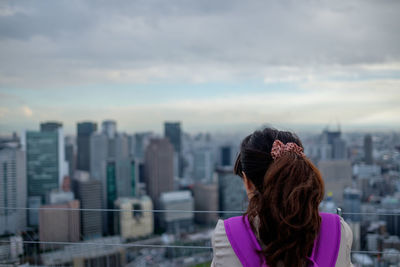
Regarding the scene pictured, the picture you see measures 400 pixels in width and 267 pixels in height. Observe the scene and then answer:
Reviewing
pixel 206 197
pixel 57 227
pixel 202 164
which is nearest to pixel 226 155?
pixel 202 164

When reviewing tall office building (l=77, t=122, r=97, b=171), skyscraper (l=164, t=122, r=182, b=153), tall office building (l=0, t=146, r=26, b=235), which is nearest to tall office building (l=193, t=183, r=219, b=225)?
tall office building (l=77, t=122, r=97, b=171)

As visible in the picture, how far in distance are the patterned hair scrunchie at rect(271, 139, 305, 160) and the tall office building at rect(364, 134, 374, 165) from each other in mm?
26876

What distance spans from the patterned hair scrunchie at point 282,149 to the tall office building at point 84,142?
94.3ft

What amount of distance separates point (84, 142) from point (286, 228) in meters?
30.5

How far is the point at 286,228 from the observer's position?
2.28ft

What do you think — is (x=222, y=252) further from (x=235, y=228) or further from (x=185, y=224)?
(x=185, y=224)

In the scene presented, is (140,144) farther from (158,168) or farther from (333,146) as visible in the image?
(333,146)

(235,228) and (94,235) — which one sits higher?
(235,228)

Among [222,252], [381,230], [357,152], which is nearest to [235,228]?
[222,252]

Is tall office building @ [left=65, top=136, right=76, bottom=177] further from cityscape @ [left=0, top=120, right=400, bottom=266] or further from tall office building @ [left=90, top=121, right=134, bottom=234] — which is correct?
tall office building @ [left=90, top=121, right=134, bottom=234]

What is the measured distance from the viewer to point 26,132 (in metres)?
25.3

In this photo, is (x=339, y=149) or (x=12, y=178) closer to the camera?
(x=12, y=178)

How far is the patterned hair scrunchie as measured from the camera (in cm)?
74

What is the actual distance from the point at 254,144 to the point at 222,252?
23cm
